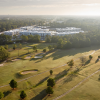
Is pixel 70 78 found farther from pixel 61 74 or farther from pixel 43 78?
pixel 43 78

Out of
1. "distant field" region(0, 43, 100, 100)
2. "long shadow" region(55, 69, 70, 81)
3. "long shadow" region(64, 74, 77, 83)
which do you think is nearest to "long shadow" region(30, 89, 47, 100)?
"distant field" region(0, 43, 100, 100)

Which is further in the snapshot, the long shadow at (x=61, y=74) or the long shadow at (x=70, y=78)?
the long shadow at (x=61, y=74)

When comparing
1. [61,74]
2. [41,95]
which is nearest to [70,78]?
[61,74]

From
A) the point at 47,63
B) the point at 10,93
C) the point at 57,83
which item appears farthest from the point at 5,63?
the point at 57,83

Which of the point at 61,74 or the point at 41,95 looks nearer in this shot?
the point at 41,95

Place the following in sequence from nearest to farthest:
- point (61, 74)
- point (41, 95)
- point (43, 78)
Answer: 1. point (41, 95)
2. point (43, 78)
3. point (61, 74)

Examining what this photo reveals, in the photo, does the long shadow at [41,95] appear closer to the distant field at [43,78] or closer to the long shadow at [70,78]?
the distant field at [43,78]

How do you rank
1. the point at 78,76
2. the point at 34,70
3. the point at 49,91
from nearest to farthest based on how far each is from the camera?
the point at 49,91 < the point at 78,76 < the point at 34,70

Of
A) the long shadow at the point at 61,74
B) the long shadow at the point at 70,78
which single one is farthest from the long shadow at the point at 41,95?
the long shadow at the point at 70,78

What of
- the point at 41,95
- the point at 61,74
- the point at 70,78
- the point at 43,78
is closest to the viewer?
the point at 41,95

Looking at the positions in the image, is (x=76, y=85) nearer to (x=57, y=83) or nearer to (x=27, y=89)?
(x=57, y=83)

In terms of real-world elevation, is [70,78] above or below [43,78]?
above
